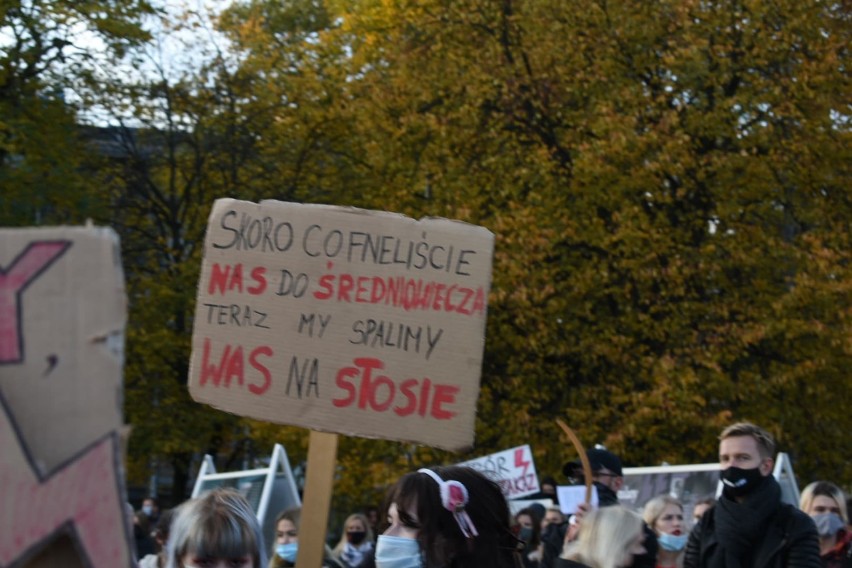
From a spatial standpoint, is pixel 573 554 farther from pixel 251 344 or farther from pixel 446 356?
pixel 251 344

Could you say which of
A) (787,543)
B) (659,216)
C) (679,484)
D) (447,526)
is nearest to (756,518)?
(787,543)

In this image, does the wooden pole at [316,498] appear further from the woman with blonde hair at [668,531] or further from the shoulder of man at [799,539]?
the woman with blonde hair at [668,531]

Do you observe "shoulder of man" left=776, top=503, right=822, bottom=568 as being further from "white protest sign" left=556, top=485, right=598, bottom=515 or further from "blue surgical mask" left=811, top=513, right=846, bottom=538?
"white protest sign" left=556, top=485, right=598, bottom=515

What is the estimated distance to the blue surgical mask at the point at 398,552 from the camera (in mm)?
3854

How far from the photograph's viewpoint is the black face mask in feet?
18.5

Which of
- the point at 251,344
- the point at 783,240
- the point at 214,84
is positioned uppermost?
the point at 214,84

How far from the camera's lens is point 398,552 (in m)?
3.87

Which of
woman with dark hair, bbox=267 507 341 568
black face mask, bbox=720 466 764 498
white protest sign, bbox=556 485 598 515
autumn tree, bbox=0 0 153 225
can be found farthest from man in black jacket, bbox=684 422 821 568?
autumn tree, bbox=0 0 153 225

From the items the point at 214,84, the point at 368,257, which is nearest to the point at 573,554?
the point at 368,257

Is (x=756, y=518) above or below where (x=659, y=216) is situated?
below

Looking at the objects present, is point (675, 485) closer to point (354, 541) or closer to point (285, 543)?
point (354, 541)

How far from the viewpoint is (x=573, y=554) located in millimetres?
4906

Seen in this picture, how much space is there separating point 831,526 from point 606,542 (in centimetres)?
257

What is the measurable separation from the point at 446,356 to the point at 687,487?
7571 millimetres
